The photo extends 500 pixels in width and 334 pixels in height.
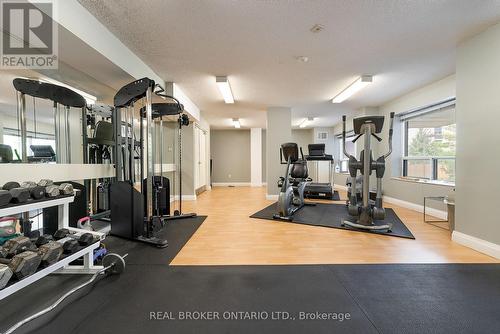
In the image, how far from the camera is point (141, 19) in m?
2.32

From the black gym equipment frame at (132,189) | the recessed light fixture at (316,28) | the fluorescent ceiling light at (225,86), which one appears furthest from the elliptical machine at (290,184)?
the recessed light fixture at (316,28)

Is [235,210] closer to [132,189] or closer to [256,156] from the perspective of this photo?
[132,189]

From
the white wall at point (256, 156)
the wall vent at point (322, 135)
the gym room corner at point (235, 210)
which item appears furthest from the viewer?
the white wall at point (256, 156)

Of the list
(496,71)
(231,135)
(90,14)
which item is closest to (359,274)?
(496,71)

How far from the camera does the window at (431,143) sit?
4.04 metres

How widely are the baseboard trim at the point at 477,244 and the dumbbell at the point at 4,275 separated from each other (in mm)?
4043

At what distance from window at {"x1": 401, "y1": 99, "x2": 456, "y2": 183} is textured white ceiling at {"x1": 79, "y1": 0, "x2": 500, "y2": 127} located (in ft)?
2.56

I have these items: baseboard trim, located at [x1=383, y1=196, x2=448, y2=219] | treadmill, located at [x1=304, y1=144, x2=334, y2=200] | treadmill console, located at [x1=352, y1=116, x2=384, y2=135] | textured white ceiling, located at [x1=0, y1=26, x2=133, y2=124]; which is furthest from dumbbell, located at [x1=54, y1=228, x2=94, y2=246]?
baseboard trim, located at [x1=383, y1=196, x2=448, y2=219]

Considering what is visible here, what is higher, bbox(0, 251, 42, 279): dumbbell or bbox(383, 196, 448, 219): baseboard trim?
bbox(0, 251, 42, 279): dumbbell

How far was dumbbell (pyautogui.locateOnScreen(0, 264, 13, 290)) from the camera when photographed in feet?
3.56

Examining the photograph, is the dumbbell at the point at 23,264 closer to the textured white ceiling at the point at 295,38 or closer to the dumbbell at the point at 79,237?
the dumbbell at the point at 79,237

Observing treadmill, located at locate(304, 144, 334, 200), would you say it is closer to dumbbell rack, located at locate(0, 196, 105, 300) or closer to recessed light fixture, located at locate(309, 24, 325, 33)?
recessed light fixture, located at locate(309, 24, 325, 33)

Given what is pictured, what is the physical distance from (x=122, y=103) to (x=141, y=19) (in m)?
1.01

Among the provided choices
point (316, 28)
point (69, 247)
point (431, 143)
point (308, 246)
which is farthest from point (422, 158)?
point (69, 247)
